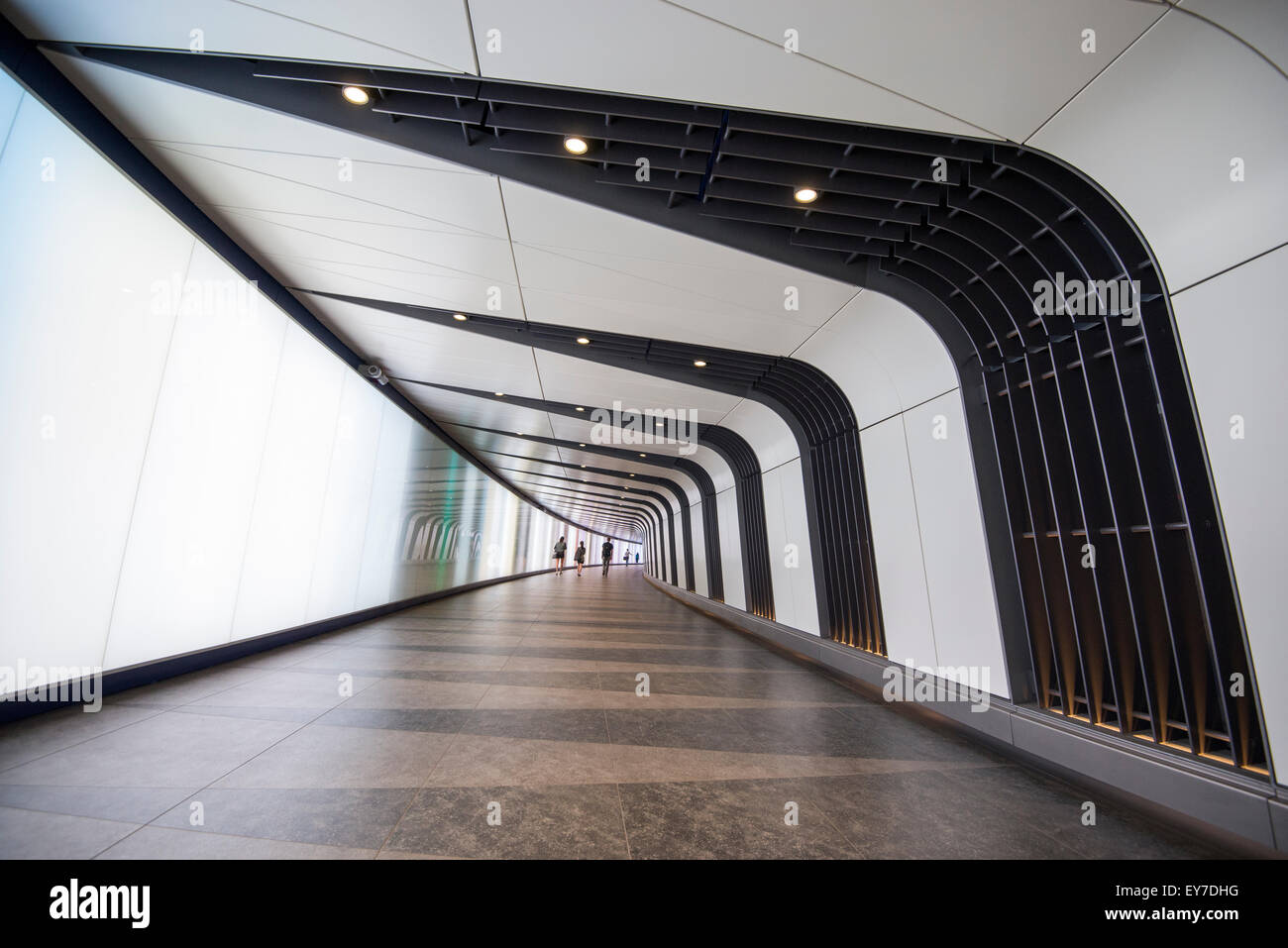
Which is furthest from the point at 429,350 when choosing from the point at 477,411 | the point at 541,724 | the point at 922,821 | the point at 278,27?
the point at 922,821

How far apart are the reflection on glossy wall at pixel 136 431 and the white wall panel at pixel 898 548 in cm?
783

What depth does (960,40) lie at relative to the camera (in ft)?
9.08

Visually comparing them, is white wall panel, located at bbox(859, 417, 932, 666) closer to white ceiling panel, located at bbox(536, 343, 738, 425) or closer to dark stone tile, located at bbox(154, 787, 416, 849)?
white ceiling panel, located at bbox(536, 343, 738, 425)

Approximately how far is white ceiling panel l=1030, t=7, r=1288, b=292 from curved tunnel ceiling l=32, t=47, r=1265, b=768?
0.21 metres

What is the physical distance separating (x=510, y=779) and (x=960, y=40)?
5.02 meters

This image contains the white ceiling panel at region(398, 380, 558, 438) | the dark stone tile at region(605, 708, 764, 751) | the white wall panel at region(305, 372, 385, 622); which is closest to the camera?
the dark stone tile at region(605, 708, 764, 751)

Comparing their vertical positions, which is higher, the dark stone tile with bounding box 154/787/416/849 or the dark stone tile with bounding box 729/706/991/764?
the dark stone tile with bounding box 154/787/416/849

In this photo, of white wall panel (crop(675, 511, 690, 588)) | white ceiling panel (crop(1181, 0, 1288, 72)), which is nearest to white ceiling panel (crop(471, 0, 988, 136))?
white ceiling panel (crop(1181, 0, 1288, 72))

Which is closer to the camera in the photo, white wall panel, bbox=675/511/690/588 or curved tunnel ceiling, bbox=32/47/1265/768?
curved tunnel ceiling, bbox=32/47/1265/768

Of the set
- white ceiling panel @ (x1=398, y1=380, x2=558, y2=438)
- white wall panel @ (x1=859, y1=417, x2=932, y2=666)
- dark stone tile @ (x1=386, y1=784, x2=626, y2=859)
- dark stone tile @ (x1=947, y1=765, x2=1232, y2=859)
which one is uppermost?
white ceiling panel @ (x1=398, y1=380, x2=558, y2=438)

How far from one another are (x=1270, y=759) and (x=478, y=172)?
21.5ft

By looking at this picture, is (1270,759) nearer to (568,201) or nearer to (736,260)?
(736,260)

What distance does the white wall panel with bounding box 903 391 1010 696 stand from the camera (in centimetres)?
482

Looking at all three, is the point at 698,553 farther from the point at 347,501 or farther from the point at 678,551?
the point at 347,501
